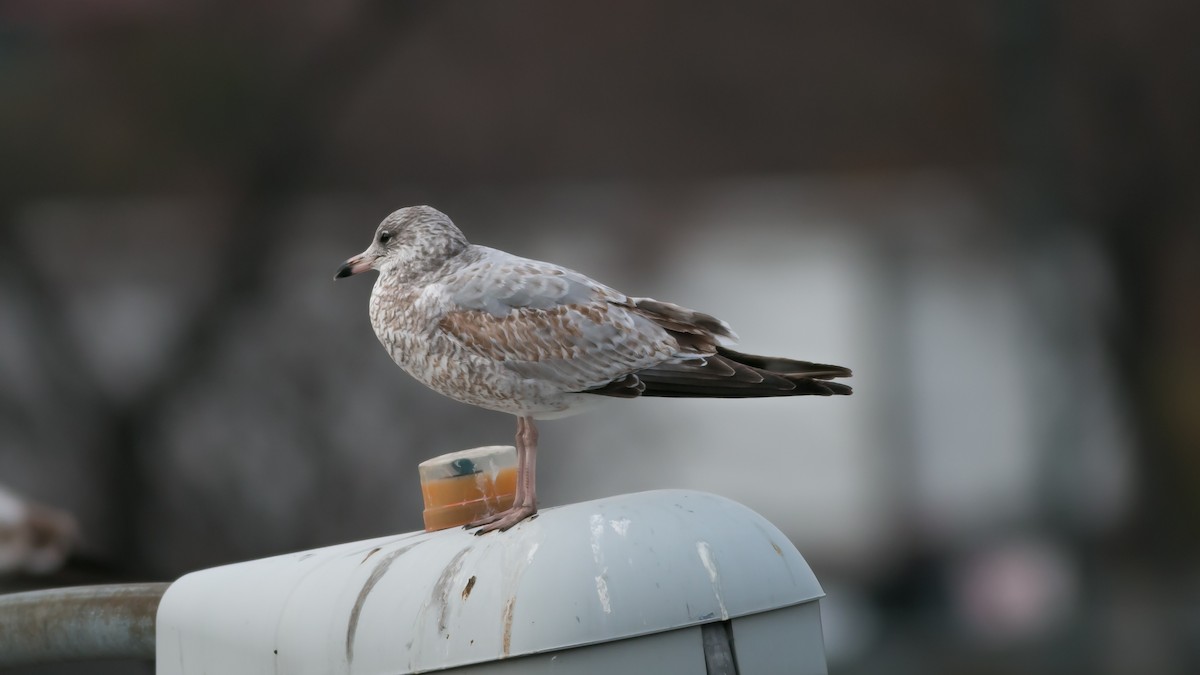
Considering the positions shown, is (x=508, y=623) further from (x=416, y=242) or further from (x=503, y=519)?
(x=416, y=242)

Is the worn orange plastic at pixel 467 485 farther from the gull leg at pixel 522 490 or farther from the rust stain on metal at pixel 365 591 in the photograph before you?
the rust stain on metal at pixel 365 591

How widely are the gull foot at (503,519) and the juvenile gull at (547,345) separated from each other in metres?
0.15

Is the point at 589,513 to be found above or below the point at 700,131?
below

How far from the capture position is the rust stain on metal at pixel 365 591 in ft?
5.95

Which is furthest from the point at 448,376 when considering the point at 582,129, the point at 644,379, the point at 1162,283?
the point at 1162,283

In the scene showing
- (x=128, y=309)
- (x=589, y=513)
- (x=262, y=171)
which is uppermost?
(x=262, y=171)

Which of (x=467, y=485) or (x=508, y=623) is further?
(x=467, y=485)

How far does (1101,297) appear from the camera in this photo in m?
8.12

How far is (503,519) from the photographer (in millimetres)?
2041

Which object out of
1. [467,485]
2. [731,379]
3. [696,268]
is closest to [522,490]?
[467,485]

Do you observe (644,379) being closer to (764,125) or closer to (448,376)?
(448,376)

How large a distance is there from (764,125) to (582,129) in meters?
1.27

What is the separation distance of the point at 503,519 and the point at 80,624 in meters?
0.73

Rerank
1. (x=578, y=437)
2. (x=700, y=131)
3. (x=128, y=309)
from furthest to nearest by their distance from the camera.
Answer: (x=700, y=131), (x=128, y=309), (x=578, y=437)
